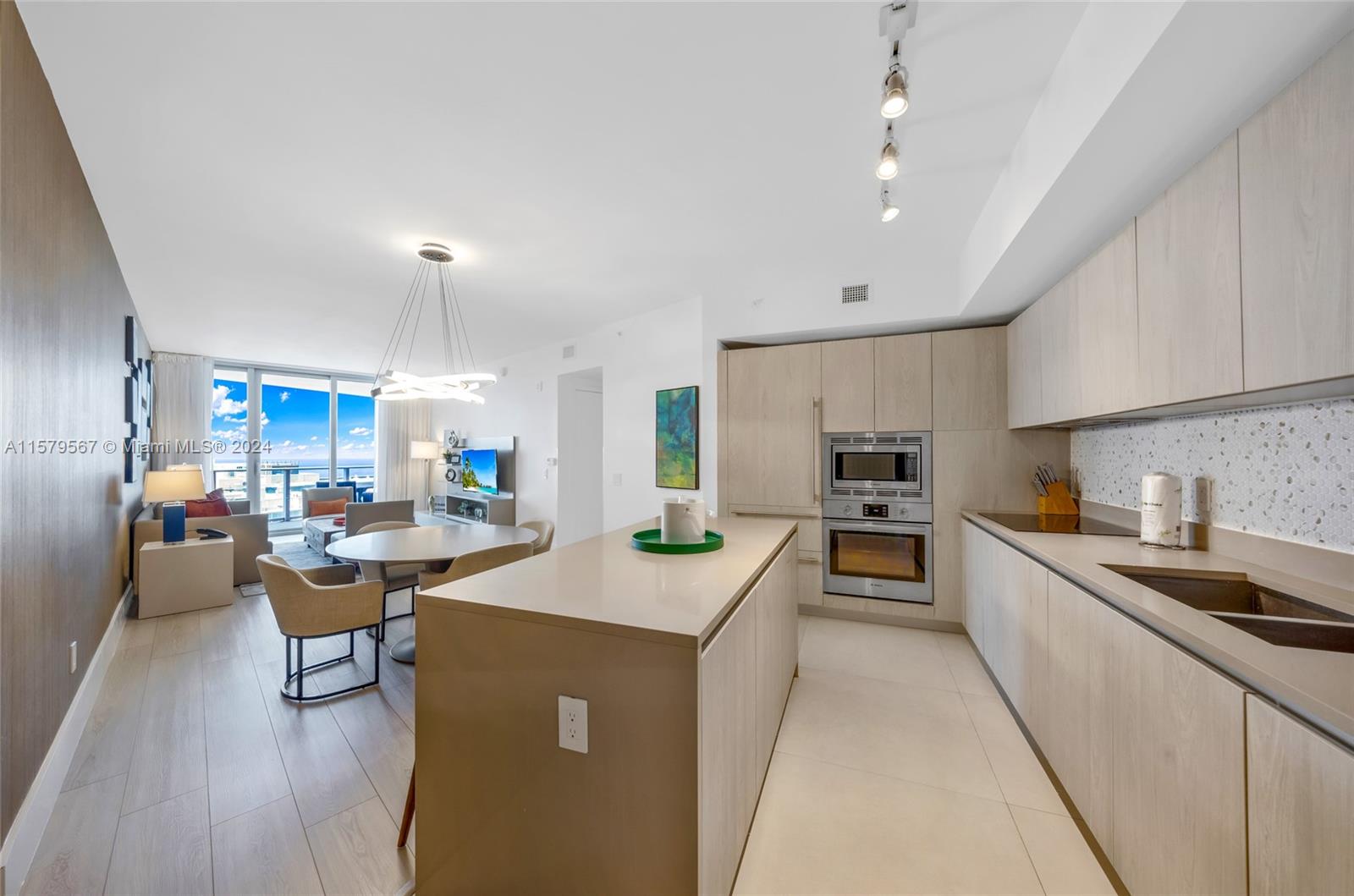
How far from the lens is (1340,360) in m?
1.02

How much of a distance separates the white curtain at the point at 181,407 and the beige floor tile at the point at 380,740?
6.31 meters

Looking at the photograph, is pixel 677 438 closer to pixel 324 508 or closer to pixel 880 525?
pixel 880 525

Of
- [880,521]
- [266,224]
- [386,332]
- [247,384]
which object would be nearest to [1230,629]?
[880,521]

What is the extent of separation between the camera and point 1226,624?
1198mm

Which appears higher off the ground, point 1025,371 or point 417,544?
point 1025,371

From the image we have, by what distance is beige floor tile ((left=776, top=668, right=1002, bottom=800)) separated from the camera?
197cm

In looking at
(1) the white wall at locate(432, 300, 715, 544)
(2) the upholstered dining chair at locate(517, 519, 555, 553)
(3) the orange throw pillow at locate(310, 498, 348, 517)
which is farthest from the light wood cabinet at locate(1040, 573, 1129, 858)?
(3) the orange throw pillow at locate(310, 498, 348, 517)

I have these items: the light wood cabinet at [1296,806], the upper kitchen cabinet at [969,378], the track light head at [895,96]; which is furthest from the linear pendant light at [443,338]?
the light wood cabinet at [1296,806]

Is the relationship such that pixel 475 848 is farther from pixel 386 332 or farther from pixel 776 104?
pixel 386 332

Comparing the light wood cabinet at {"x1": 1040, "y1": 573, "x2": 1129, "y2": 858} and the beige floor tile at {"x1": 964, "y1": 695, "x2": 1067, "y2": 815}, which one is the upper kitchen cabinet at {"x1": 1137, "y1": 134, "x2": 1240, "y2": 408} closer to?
the light wood cabinet at {"x1": 1040, "y1": 573, "x2": 1129, "y2": 858}

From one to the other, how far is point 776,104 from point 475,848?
259cm

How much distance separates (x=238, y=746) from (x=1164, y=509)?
3978 millimetres

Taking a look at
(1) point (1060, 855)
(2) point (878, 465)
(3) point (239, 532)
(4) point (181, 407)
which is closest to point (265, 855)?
(1) point (1060, 855)

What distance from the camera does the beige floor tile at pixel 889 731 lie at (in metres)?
1.97
